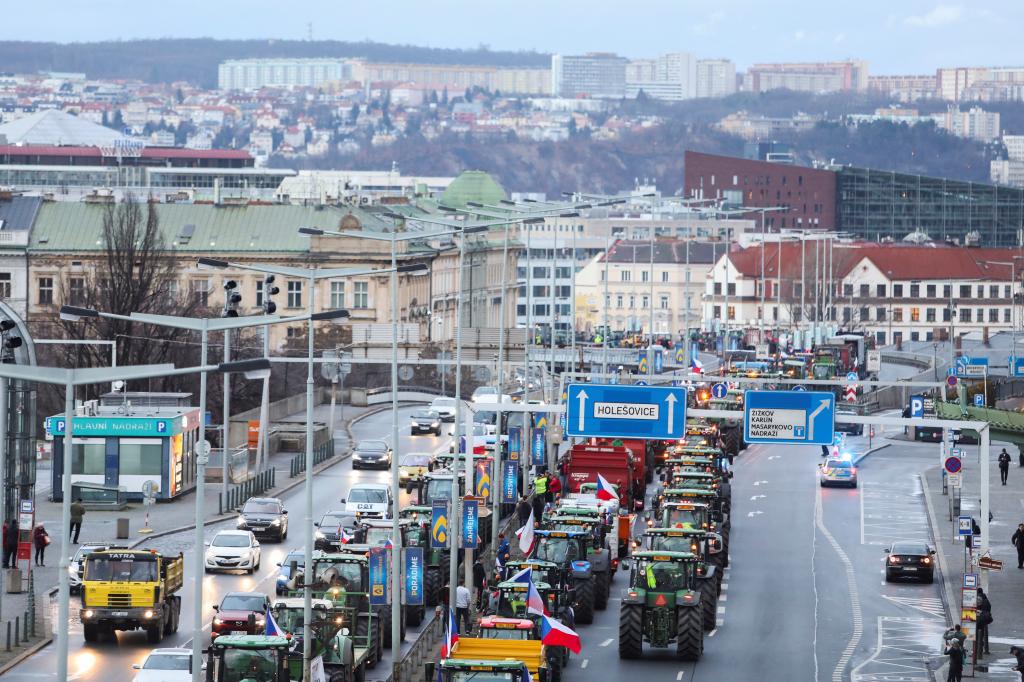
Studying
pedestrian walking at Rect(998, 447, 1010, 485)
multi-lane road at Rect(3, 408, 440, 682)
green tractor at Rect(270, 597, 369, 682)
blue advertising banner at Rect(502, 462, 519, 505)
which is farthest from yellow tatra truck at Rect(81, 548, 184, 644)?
pedestrian walking at Rect(998, 447, 1010, 485)

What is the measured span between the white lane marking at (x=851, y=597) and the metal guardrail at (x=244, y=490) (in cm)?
1794

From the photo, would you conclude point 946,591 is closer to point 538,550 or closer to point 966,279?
point 538,550

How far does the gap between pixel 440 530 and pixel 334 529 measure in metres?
6.90

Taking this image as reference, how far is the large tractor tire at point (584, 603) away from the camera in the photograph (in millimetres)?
53062

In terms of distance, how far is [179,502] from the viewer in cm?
7631

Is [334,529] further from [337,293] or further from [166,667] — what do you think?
[337,293]

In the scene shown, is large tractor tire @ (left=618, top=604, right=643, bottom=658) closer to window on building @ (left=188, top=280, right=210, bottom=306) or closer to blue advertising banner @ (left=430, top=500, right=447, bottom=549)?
blue advertising banner @ (left=430, top=500, right=447, bottom=549)

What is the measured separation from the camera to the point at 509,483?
71125mm

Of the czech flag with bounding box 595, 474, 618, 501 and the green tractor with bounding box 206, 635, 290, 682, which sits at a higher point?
the green tractor with bounding box 206, 635, 290, 682

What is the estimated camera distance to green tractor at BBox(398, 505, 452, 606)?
54978 mm

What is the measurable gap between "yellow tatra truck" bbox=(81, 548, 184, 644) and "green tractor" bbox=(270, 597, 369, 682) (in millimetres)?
4073

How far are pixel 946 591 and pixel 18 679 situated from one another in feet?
82.3

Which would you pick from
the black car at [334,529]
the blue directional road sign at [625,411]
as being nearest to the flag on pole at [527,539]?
the blue directional road sign at [625,411]

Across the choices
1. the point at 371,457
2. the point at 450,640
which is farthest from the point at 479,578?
the point at 371,457
